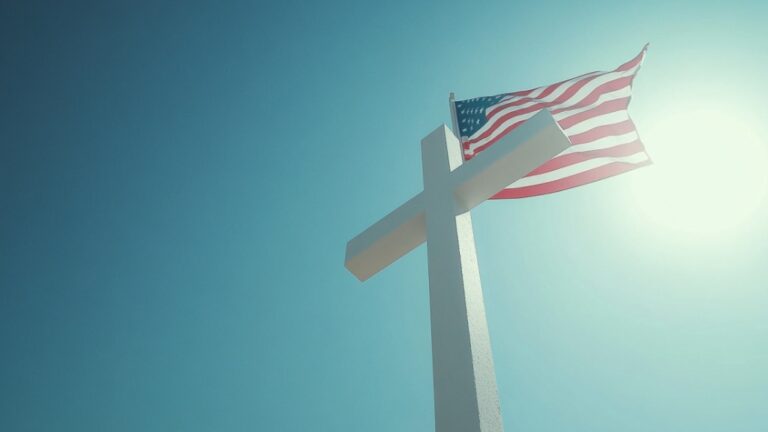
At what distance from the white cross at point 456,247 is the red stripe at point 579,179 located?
185cm

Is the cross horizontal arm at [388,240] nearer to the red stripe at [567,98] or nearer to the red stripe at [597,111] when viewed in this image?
the red stripe at [567,98]

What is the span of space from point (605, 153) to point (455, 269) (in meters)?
3.63

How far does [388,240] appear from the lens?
3.45 metres

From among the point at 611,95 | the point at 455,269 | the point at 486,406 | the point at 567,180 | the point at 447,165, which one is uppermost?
the point at 611,95

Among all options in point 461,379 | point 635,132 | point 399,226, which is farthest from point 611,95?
point 461,379

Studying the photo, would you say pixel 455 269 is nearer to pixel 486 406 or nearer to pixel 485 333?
pixel 485 333

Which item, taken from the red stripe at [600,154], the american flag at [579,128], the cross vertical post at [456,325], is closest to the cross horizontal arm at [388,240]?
the cross vertical post at [456,325]

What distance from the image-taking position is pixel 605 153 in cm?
543

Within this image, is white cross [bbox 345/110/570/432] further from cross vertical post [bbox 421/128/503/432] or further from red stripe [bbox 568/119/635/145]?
red stripe [bbox 568/119/635/145]

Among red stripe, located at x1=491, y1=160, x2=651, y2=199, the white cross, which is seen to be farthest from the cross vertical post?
red stripe, located at x1=491, y1=160, x2=651, y2=199

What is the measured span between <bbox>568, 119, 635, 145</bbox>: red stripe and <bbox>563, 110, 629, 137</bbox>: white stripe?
36 millimetres

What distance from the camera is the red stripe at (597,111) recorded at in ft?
18.4

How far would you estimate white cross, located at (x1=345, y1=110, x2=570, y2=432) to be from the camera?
2203 millimetres

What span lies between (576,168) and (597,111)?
0.72 meters
